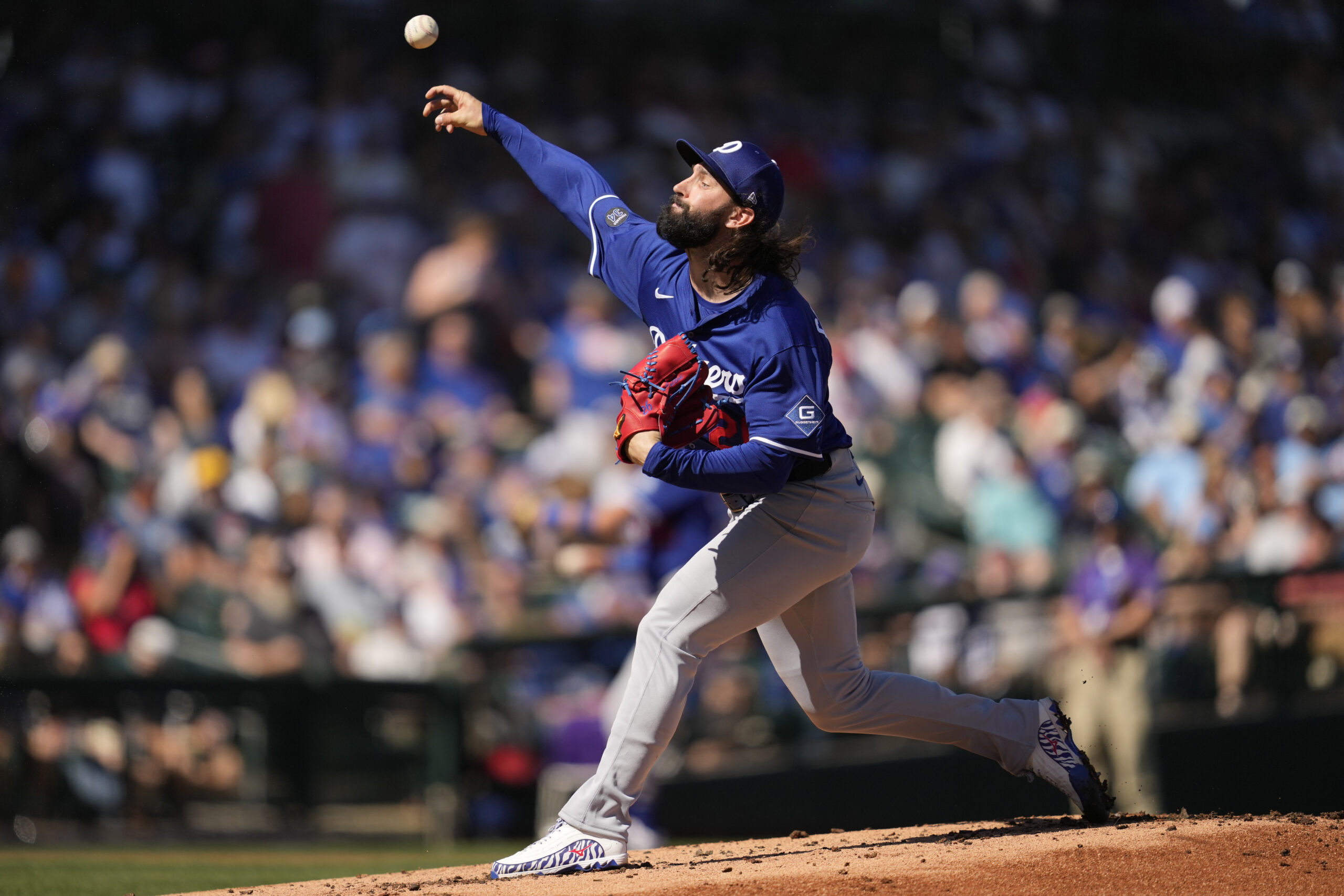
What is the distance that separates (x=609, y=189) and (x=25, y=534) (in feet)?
17.4

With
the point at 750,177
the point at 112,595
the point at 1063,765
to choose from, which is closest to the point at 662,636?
the point at 750,177

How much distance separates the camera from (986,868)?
354cm

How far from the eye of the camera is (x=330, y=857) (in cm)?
677

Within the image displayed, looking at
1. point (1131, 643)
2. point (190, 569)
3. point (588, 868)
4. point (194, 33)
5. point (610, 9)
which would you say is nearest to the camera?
point (588, 868)

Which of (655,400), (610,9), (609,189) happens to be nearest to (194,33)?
(610,9)

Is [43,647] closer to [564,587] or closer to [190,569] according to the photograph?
[190,569]

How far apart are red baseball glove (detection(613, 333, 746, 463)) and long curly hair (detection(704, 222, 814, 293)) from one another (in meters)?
0.21

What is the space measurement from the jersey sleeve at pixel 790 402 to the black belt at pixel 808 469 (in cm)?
13

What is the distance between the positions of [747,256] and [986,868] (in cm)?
164

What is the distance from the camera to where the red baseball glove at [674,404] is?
348 centimetres

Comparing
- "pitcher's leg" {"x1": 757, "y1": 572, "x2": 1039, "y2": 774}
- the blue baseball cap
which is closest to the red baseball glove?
the blue baseball cap

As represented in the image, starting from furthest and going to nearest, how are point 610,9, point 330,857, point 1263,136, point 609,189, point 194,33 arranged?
point 1263,136 < point 610,9 < point 194,33 < point 330,857 < point 609,189

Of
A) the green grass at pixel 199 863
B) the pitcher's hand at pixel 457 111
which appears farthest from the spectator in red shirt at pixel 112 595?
the pitcher's hand at pixel 457 111

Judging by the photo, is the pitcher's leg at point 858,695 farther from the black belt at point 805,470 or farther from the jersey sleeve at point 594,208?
the jersey sleeve at point 594,208
